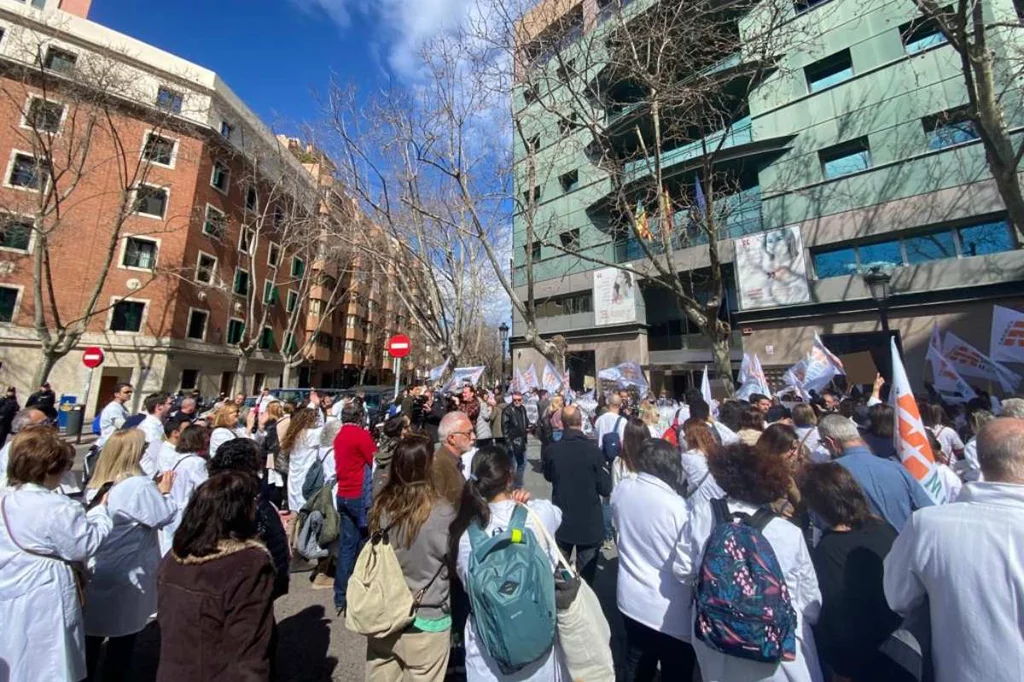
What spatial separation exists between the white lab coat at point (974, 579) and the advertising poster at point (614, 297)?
757 inches

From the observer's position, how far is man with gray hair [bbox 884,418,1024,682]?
1.42 m

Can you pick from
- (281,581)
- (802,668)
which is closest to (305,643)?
(281,581)

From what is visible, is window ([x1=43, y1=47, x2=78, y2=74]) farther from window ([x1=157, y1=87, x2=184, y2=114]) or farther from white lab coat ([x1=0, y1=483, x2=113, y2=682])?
white lab coat ([x1=0, y1=483, x2=113, y2=682])

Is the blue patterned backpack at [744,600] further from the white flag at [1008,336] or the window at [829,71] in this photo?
the window at [829,71]

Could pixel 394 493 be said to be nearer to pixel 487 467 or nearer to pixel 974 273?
pixel 487 467

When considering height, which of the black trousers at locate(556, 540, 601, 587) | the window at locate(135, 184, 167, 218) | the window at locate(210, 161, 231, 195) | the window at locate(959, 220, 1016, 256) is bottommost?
the black trousers at locate(556, 540, 601, 587)

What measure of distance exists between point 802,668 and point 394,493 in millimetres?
2081

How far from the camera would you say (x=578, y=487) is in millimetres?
3660

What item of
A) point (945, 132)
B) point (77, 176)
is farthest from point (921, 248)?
point (77, 176)

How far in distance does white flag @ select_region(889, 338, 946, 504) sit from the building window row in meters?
14.6

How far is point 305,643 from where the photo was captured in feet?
11.0

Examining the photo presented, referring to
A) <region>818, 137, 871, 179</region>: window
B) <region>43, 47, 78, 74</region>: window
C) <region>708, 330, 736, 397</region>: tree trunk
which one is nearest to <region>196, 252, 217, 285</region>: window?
<region>43, 47, 78, 74</region>: window

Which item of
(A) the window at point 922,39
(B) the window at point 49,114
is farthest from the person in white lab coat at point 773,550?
(B) the window at point 49,114

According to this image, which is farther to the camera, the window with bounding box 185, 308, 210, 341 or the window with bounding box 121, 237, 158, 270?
the window with bounding box 185, 308, 210, 341
